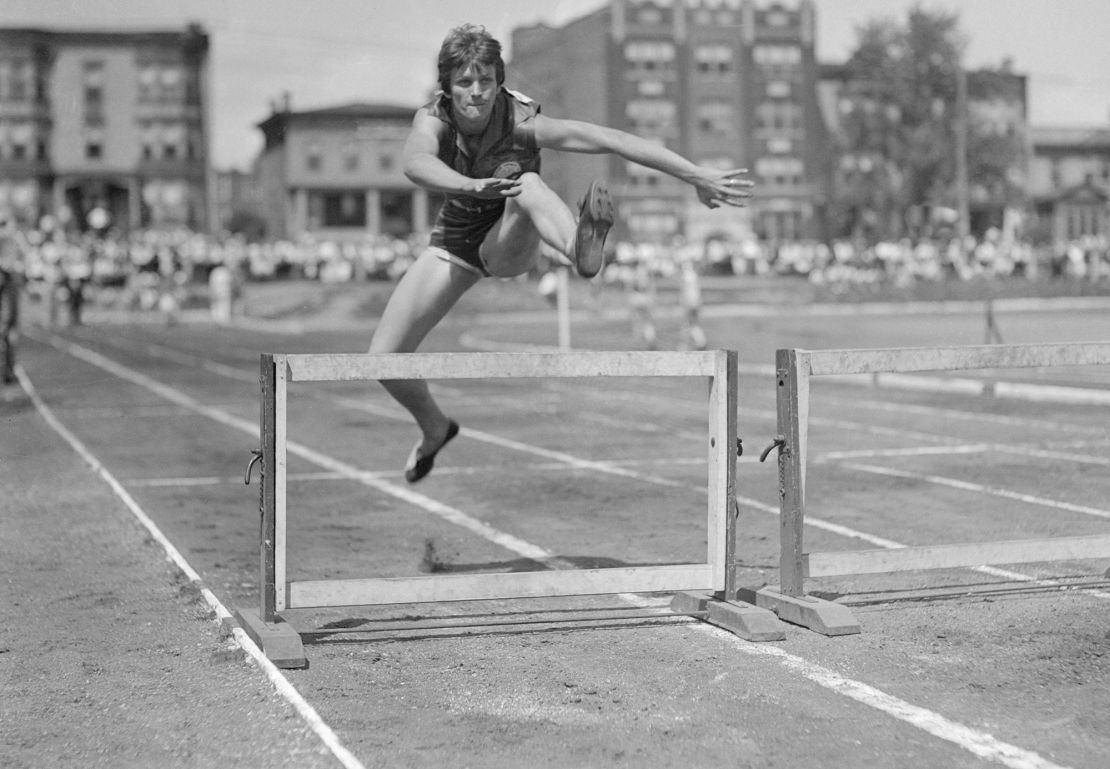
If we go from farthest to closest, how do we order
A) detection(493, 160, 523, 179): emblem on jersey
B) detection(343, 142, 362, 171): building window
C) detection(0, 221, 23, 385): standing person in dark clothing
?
detection(343, 142, 362, 171): building window, detection(0, 221, 23, 385): standing person in dark clothing, detection(493, 160, 523, 179): emblem on jersey

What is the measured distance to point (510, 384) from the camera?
23000 millimetres

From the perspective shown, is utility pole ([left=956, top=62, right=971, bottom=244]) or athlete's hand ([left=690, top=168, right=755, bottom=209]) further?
utility pole ([left=956, top=62, right=971, bottom=244])

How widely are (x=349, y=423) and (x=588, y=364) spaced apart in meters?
10.7

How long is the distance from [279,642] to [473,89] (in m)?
2.58

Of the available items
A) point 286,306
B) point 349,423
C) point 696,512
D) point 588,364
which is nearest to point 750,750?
point 588,364

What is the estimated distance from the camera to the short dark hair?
6918 mm

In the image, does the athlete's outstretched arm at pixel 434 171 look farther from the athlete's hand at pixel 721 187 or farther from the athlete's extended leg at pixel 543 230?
the athlete's hand at pixel 721 187

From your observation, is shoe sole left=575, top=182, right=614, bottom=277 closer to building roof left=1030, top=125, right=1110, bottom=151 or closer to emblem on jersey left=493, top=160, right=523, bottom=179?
emblem on jersey left=493, top=160, right=523, bottom=179

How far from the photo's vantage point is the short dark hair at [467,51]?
6.92 m

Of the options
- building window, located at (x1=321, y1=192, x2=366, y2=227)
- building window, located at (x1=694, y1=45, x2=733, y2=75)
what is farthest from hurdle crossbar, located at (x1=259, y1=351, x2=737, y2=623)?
building window, located at (x1=321, y1=192, x2=366, y2=227)

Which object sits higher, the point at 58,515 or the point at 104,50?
the point at 104,50

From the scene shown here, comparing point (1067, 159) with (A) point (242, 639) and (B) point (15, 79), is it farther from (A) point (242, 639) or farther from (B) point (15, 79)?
(A) point (242, 639)

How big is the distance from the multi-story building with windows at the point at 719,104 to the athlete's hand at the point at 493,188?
212 ft

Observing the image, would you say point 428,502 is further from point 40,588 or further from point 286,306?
point 286,306
